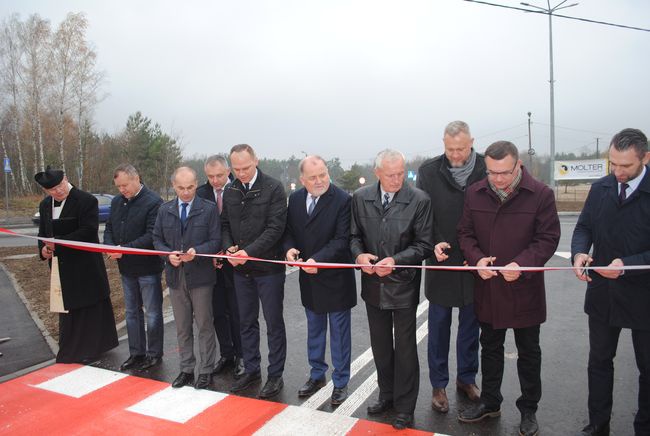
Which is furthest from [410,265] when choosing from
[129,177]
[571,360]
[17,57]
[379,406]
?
[17,57]

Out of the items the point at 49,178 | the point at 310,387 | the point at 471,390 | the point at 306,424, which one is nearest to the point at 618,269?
the point at 471,390

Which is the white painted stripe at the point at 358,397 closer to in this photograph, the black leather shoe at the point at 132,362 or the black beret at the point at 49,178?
the black leather shoe at the point at 132,362

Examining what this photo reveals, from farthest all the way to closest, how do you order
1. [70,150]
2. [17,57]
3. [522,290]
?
[70,150], [17,57], [522,290]

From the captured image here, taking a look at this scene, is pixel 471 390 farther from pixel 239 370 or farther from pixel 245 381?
pixel 239 370

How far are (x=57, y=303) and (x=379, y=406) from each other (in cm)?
370

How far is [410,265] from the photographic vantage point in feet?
11.6

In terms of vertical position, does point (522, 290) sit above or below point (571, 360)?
above

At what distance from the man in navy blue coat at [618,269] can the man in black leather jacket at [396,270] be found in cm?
123

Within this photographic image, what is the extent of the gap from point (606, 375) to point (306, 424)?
7.58ft

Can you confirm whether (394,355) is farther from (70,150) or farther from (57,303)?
(70,150)

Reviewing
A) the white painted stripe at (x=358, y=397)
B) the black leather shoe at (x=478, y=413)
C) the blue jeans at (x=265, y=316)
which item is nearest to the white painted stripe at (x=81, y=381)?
the blue jeans at (x=265, y=316)

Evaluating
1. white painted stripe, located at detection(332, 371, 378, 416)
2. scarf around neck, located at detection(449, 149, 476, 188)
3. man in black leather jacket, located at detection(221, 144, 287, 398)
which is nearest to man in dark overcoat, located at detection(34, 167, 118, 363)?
man in black leather jacket, located at detection(221, 144, 287, 398)

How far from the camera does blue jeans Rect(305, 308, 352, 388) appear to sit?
4086 mm

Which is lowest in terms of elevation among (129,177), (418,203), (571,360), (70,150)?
(571,360)
